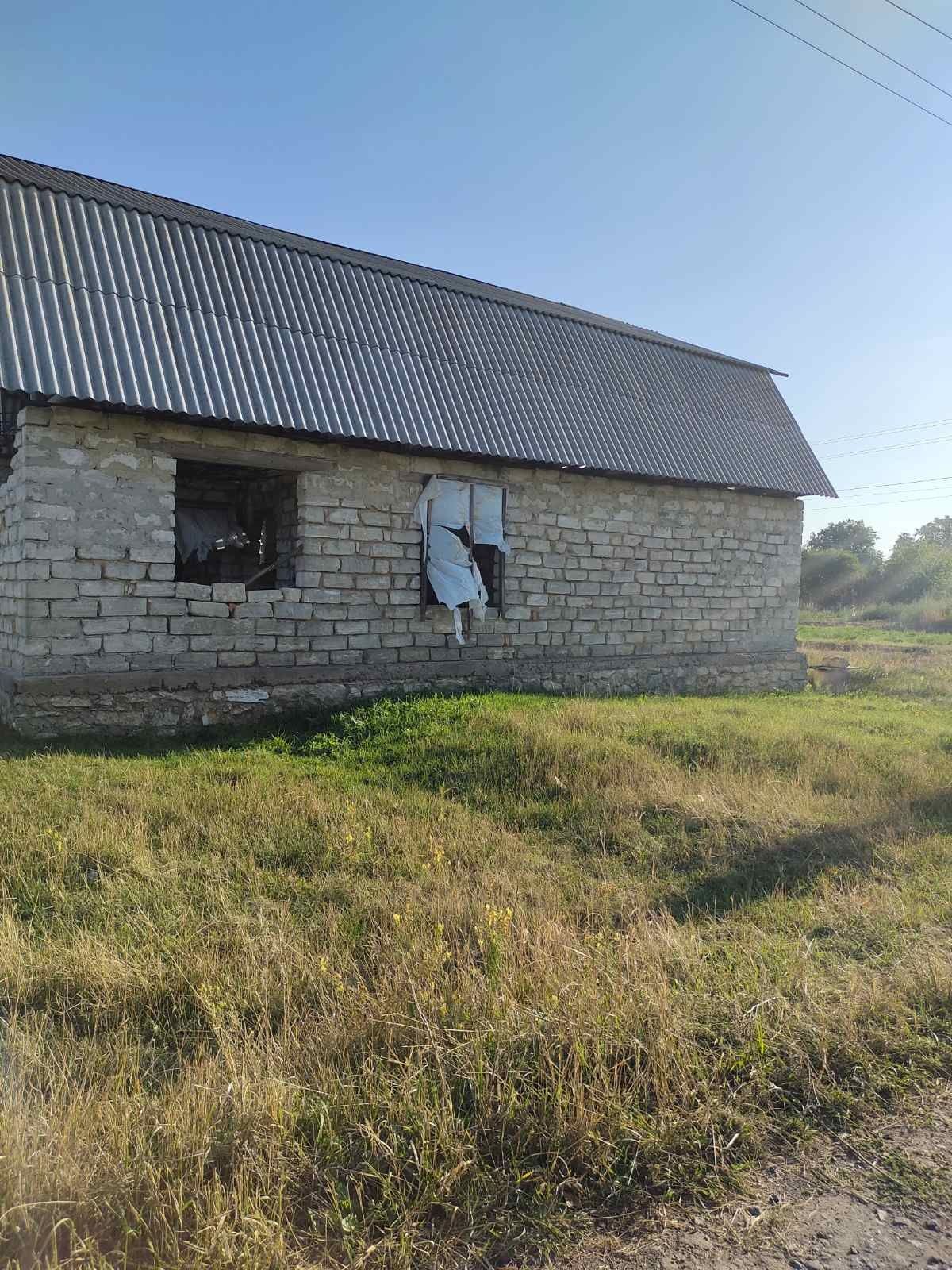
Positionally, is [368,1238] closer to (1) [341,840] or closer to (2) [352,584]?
(1) [341,840]

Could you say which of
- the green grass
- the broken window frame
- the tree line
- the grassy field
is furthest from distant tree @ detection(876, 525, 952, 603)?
the grassy field

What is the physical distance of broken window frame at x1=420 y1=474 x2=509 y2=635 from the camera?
10406 mm

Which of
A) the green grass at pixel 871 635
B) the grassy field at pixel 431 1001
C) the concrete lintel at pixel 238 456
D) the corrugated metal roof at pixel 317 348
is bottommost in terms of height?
the grassy field at pixel 431 1001

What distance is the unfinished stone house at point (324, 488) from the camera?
8289 millimetres

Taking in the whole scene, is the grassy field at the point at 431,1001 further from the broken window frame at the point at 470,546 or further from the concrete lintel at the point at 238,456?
the broken window frame at the point at 470,546

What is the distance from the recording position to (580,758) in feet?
23.9

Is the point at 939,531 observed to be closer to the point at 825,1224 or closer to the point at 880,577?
the point at 880,577

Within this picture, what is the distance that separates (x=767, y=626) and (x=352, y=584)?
24.4ft

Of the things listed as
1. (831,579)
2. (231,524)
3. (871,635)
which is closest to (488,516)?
(231,524)

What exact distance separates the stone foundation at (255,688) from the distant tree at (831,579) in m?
37.8

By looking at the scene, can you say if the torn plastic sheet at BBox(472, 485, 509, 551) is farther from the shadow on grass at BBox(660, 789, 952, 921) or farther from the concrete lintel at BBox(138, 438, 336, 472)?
the shadow on grass at BBox(660, 789, 952, 921)

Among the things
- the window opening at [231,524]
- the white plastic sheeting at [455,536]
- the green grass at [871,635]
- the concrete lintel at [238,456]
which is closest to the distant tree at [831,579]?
the green grass at [871,635]

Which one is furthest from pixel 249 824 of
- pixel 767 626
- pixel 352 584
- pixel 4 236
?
pixel 767 626

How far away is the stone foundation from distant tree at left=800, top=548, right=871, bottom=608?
124 feet
